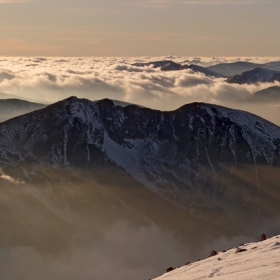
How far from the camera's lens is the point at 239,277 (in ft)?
214

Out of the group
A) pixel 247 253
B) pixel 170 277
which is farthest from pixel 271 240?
pixel 170 277

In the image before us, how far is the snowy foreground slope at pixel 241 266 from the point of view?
6525 cm

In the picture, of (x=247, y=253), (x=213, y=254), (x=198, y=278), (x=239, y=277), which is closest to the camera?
(x=239, y=277)

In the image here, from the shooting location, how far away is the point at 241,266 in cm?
7156

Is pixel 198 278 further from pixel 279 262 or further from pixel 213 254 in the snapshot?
pixel 213 254

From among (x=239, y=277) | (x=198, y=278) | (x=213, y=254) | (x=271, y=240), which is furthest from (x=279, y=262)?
(x=213, y=254)

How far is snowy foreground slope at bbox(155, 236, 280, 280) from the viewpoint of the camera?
214 feet

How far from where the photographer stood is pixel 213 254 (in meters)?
90.7

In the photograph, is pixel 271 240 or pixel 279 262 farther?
pixel 271 240

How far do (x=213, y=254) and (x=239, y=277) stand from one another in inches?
1001

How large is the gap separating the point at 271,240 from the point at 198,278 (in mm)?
16603

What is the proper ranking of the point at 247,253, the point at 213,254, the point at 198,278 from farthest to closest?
1. the point at 213,254
2. the point at 247,253
3. the point at 198,278

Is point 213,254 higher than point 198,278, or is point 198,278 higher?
point 198,278

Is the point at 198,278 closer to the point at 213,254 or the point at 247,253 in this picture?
the point at 247,253
